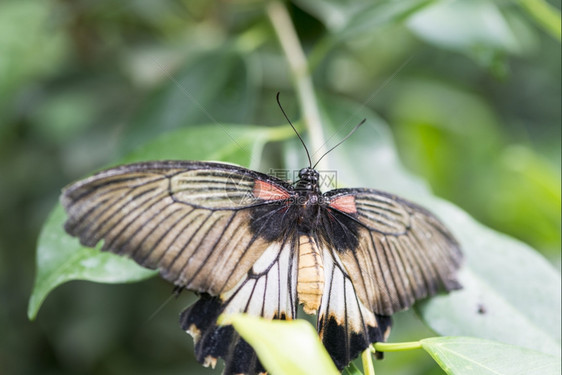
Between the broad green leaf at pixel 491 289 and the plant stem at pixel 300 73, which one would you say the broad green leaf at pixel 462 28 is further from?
the broad green leaf at pixel 491 289

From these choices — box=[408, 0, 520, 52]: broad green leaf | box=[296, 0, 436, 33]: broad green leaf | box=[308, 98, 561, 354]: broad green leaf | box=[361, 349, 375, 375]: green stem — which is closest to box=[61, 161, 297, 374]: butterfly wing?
box=[361, 349, 375, 375]: green stem

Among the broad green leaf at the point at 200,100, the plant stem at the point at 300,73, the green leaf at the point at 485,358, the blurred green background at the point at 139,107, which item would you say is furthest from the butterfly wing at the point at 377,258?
the blurred green background at the point at 139,107

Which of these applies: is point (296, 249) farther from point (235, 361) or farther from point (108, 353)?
point (108, 353)

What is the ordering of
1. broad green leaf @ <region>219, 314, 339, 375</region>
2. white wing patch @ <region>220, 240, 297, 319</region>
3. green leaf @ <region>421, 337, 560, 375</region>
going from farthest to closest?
white wing patch @ <region>220, 240, 297, 319</region>
green leaf @ <region>421, 337, 560, 375</region>
broad green leaf @ <region>219, 314, 339, 375</region>

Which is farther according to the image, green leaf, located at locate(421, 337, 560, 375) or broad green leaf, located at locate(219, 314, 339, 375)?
green leaf, located at locate(421, 337, 560, 375)

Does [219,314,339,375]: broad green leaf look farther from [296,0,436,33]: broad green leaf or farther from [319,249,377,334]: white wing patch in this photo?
[296,0,436,33]: broad green leaf

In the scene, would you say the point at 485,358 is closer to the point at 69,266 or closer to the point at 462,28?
the point at 69,266
